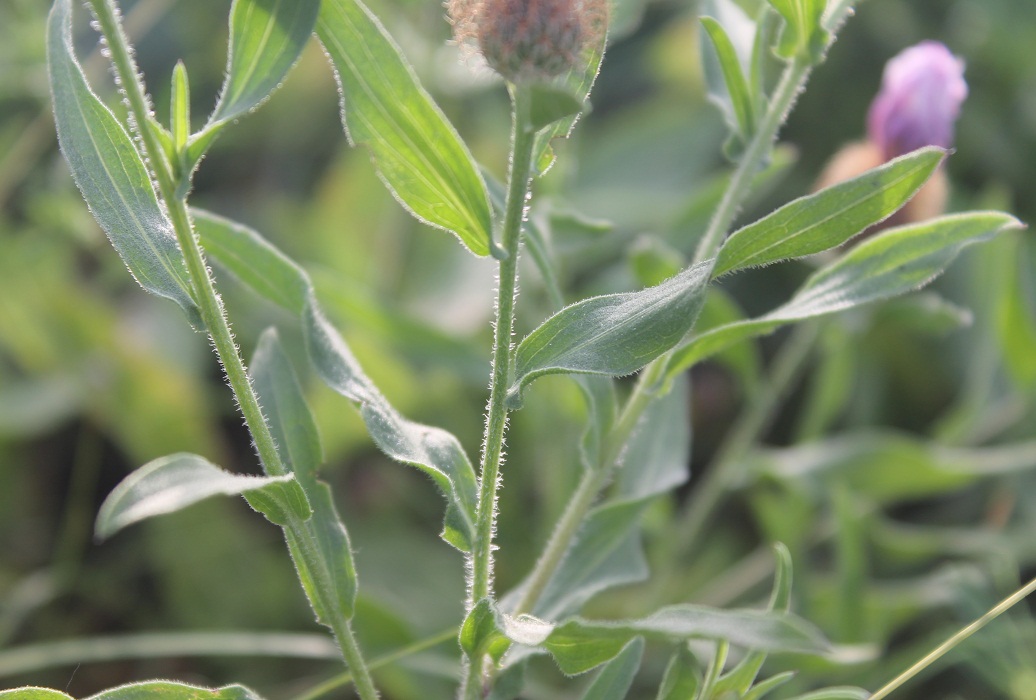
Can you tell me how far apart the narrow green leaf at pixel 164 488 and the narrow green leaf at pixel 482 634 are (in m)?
0.16

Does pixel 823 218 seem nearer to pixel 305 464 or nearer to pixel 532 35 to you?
pixel 532 35

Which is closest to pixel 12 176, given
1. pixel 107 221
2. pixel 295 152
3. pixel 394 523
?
pixel 295 152

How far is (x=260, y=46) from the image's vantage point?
0.69m

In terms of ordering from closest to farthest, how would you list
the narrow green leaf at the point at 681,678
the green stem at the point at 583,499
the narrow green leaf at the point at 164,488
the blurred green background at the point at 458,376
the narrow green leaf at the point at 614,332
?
the narrow green leaf at the point at 164,488
the narrow green leaf at the point at 614,332
the narrow green leaf at the point at 681,678
the green stem at the point at 583,499
the blurred green background at the point at 458,376

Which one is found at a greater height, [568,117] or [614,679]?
[568,117]

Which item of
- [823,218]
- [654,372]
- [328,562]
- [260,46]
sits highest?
[260,46]

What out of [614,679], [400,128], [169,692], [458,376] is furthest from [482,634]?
[458,376]

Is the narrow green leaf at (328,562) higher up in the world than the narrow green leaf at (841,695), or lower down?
higher up

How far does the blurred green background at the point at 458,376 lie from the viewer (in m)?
1.46

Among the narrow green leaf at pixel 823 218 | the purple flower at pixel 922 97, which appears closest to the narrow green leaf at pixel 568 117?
the narrow green leaf at pixel 823 218

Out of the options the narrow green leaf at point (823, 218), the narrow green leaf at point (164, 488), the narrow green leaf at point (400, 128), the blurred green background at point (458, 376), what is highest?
the narrow green leaf at point (400, 128)

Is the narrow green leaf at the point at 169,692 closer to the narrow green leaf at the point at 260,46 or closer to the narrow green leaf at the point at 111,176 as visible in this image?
the narrow green leaf at the point at 111,176

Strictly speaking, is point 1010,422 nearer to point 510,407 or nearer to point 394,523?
point 394,523

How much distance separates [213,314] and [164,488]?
155 millimetres
